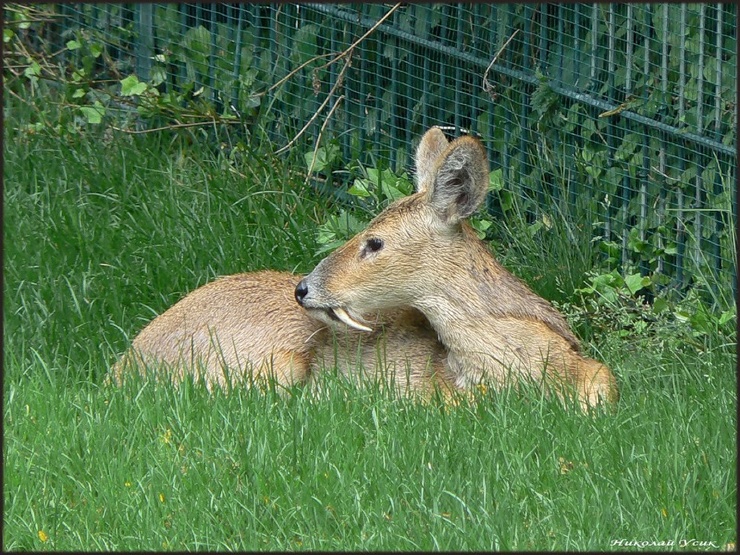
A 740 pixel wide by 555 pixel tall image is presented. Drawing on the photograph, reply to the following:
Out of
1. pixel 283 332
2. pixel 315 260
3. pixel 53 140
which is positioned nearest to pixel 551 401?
pixel 283 332

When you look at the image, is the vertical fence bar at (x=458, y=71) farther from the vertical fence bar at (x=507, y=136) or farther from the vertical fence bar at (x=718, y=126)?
the vertical fence bar at (x=718, y=126)

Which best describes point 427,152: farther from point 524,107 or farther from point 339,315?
point 524,107

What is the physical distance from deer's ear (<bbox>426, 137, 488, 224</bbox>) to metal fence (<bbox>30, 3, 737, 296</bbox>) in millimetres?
1513

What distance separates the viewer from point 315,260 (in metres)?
7.69

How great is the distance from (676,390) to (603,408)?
0.41 m

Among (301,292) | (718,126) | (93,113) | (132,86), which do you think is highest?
(718,126)

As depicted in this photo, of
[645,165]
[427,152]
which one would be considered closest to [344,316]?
[427,152]

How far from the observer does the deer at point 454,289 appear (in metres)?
5.81

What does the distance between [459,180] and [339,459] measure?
1636 mm

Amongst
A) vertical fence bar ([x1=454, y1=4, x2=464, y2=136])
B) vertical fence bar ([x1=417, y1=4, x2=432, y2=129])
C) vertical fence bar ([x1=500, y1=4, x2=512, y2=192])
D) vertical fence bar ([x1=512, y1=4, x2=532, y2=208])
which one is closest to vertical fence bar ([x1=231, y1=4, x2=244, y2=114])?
vertical fence bar ([x1=417, y1=4, x2=432, y2=129])

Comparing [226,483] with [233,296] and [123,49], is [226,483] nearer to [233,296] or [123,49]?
[233,296]

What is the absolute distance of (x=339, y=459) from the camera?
4.75 meters

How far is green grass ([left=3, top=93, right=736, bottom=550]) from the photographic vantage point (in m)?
4.25

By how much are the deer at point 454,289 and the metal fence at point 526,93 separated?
1.42 m
